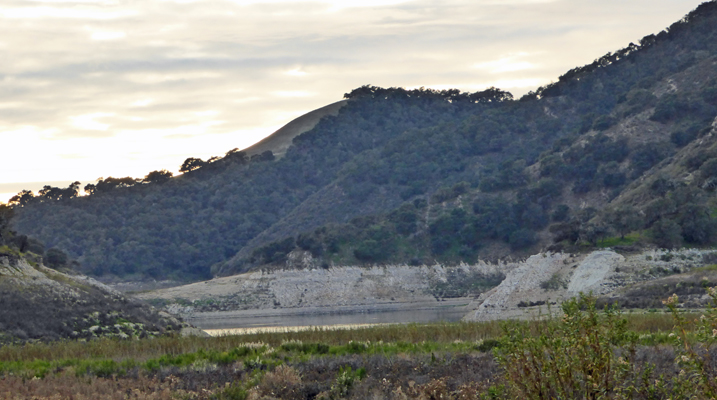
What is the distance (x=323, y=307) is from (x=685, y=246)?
40.5 metres

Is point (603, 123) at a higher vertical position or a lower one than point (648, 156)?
higher

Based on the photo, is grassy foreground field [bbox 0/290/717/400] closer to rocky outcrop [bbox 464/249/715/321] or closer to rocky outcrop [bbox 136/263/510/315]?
rocky outcrop [bbox 464/249/715/321]

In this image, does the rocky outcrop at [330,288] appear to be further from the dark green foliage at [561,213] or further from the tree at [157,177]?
the tree at [157,177]

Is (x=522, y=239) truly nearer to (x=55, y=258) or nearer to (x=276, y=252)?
(x=276, y=252)

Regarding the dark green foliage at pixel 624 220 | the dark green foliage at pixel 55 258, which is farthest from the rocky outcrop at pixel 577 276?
the dark green foliage at pixel 55 258

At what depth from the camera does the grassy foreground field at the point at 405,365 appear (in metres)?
11.2

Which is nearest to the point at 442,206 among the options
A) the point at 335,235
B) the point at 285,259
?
the point at 335,235

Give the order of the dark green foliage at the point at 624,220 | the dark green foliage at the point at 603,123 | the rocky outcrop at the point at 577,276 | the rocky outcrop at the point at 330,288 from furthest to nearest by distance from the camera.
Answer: the dark green foliage at the point at 603,123 < the rocky outcrop at the point at 330,288 < the dark green foliage at the point at 624,220 < the rocky outcrop at the point at 577,276

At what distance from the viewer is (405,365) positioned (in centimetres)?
1834

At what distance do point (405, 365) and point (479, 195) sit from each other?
11175 centimetres

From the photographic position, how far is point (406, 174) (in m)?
176

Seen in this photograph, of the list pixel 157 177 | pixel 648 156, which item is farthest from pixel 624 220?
pixel 157 177

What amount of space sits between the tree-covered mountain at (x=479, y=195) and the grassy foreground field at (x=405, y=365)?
45.8m

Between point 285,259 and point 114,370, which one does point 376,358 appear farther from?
point 285,259
